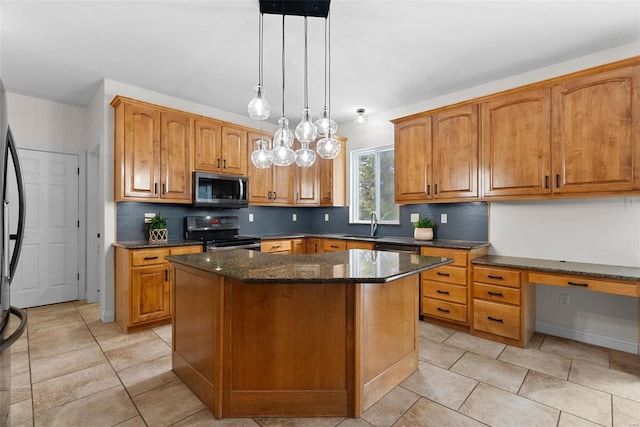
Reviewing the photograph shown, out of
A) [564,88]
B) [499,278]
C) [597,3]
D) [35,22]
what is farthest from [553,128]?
[35,22]

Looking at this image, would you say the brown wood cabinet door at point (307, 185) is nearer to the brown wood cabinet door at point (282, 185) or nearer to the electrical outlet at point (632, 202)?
the brown wood cabinet door at point (282, 185)

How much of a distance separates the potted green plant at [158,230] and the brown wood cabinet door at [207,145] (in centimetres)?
76

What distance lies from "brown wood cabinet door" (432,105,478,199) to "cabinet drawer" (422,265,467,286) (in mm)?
808

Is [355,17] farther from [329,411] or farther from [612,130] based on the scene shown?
[329,411]

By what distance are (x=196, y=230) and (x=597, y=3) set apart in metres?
4.42

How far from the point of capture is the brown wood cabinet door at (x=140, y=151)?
3406mm

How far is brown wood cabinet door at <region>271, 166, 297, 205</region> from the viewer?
4.88m

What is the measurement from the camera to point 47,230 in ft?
13.8

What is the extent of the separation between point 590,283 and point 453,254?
1.11 m

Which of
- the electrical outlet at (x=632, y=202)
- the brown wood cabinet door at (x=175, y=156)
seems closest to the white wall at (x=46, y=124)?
the brown wood cabinet door at (x=175, y=156)

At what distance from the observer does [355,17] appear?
243 centimetres

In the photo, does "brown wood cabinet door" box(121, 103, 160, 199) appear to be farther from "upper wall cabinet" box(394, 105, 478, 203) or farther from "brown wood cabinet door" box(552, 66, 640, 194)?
"brown wood cabinet door" box(552, 66, 640, 194)

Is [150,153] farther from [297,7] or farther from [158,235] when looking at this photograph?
[297,7]

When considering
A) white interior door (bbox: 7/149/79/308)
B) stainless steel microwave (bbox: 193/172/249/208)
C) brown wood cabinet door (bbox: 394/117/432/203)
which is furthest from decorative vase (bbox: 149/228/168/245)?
brown wood cabinet door (bbox: 394/117/432/203)
